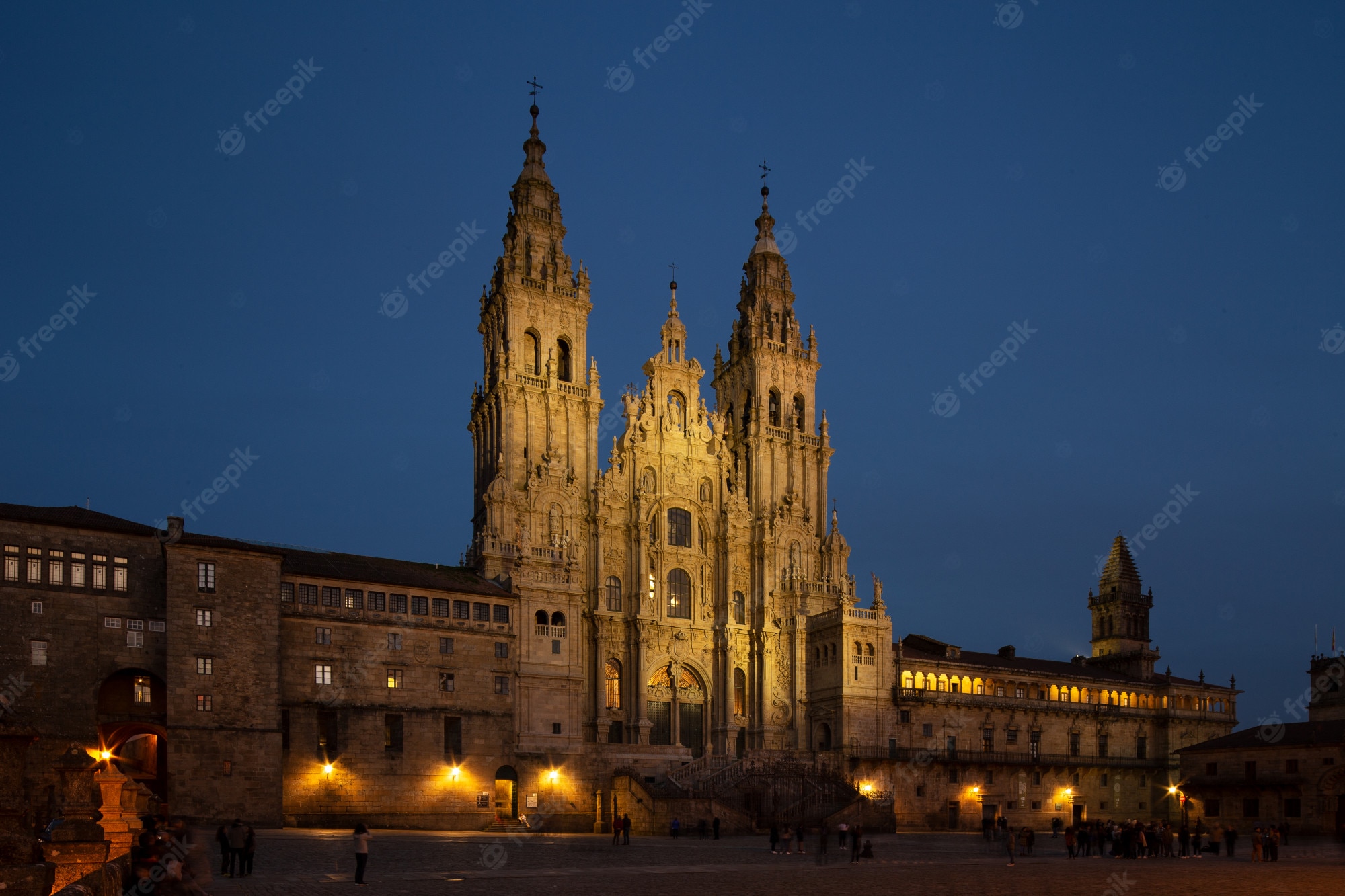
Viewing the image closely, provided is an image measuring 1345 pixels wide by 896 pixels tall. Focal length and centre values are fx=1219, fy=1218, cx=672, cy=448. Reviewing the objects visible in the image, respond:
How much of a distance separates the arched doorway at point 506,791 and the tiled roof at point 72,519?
73.2 ft

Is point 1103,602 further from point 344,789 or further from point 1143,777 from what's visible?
point 344,789

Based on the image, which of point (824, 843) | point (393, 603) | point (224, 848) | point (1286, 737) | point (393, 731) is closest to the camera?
point (224, 848)

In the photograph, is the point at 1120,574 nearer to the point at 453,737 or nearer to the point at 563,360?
the point at 563,360

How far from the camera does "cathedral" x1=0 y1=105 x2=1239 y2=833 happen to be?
52.6 meters

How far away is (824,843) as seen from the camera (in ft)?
134

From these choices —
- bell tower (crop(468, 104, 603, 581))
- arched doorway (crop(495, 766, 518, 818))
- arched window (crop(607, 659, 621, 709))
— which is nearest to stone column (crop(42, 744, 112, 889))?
arched doorway (crop(495, 766, 518, 818))

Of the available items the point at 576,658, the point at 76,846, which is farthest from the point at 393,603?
the point at 76,846

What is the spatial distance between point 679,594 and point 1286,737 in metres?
38.7

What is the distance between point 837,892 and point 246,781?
107 feet

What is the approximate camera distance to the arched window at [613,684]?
248 feet

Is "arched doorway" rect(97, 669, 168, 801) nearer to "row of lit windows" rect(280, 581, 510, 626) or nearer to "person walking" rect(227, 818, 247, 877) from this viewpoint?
"row of lit windows" rect(280, 581, 510, 626)

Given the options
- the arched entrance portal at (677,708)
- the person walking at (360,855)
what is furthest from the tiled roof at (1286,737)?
the person walking at (360,855)

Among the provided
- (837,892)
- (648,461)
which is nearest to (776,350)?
(648,461)

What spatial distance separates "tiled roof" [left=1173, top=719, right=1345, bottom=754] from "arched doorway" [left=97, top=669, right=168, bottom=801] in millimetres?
63230
